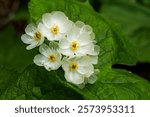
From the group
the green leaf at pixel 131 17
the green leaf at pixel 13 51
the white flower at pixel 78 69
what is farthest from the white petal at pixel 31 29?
the green leaf at pixel 131 17

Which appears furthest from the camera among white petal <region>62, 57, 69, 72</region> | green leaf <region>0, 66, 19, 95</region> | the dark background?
the dark background

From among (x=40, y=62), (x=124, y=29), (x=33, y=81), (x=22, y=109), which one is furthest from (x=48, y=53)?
(x=124, y=29)

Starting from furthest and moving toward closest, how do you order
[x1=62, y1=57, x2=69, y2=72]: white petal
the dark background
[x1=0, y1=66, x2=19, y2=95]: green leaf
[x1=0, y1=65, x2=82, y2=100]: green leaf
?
the dark background, [x1=0, y1=66, x2=19, y2=95]: green leaf, [x1=0, y1=65, x2=82, y2=100]: green leaf, [x1=62, y1=57, x2=69, y2=72]: white petal

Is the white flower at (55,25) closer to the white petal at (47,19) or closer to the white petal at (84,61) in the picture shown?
the white petal at (47,19)

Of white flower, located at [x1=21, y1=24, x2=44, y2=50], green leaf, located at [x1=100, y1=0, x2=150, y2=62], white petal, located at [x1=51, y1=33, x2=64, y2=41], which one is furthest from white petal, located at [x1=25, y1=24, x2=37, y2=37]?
green leaf, located at [x1=100, y1=0, x2=150, y2=62]

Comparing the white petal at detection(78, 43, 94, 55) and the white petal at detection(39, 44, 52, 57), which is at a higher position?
Result: the white petal at detection(78, 43, 94, 55)

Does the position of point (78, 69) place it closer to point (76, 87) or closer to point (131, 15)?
point (76, 87)

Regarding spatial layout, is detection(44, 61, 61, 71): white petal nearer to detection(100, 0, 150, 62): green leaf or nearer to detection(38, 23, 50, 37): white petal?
detection(38, 23, 50, 37): white petal

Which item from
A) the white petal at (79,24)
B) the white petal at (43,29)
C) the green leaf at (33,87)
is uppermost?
the white petal at (79,24)
